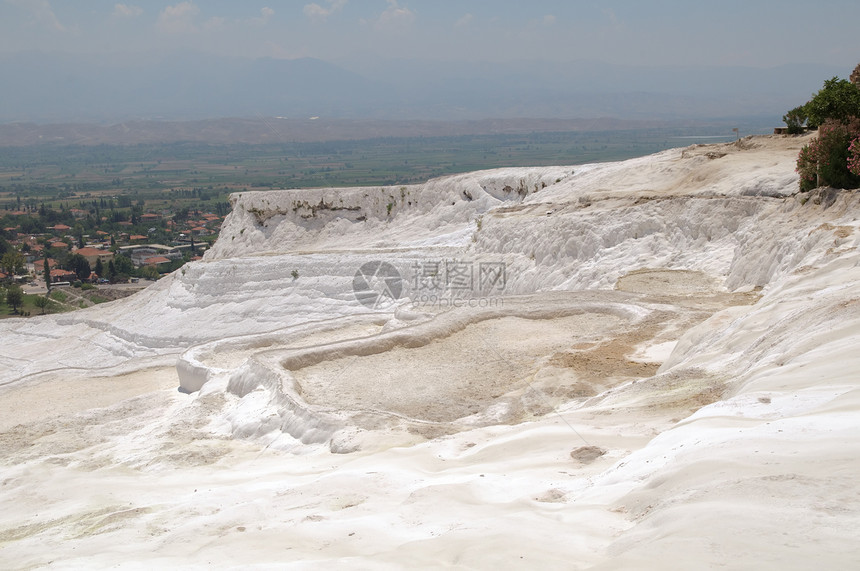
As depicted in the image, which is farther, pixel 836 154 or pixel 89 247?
pixel 89 247

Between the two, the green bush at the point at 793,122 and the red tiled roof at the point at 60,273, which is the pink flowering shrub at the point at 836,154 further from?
the red tiled roof at the point at 60,273

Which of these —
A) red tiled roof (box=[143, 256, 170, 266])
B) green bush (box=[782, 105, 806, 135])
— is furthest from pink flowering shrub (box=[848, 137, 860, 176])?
red tiled roof (box=[143, 256, 170, 266])

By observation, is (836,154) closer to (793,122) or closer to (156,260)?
(793,122)

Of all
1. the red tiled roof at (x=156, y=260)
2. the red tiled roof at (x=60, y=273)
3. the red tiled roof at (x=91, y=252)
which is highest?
the red tiled roof at (x=91, y=252)

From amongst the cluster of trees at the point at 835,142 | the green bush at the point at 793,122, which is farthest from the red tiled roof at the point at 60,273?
the cluster of trees at the point at 835,142

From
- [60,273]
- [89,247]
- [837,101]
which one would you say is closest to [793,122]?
[837,101]

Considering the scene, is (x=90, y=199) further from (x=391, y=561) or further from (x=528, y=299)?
(x=391, y=561)

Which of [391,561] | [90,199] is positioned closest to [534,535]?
[391,561]
